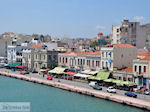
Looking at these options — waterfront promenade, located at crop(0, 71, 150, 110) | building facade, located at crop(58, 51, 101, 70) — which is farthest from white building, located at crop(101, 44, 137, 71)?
waterfront promenade, located at crop(0, 71, 150, 110)

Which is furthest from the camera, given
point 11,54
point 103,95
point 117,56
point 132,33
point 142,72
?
point 11,54

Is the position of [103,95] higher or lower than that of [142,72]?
lower

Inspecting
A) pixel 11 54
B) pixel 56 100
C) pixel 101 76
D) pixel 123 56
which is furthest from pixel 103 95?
pixel 11 54

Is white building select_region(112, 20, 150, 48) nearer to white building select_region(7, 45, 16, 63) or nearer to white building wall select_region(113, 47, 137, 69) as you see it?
white building wall select_region(113, 47, 137, 69)

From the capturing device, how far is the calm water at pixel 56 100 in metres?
37.2

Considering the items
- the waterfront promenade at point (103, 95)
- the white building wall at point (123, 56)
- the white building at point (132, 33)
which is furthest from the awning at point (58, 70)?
the white building at point (132, 33)

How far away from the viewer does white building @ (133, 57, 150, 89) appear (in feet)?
153

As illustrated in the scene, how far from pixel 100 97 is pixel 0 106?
636 inches

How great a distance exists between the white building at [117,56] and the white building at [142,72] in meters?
6.67

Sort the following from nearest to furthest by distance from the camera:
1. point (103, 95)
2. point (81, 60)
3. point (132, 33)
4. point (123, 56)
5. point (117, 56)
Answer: point (103, 95) → point (117, 56) → point (123, 56) → point (81, 60) → point (132, 33)

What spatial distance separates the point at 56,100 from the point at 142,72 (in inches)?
660

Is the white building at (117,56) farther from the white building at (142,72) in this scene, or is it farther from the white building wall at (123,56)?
the white building at (142,72)

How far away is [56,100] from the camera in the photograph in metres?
43.0

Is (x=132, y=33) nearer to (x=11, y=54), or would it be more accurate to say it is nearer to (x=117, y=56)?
(x=117, y=56)
